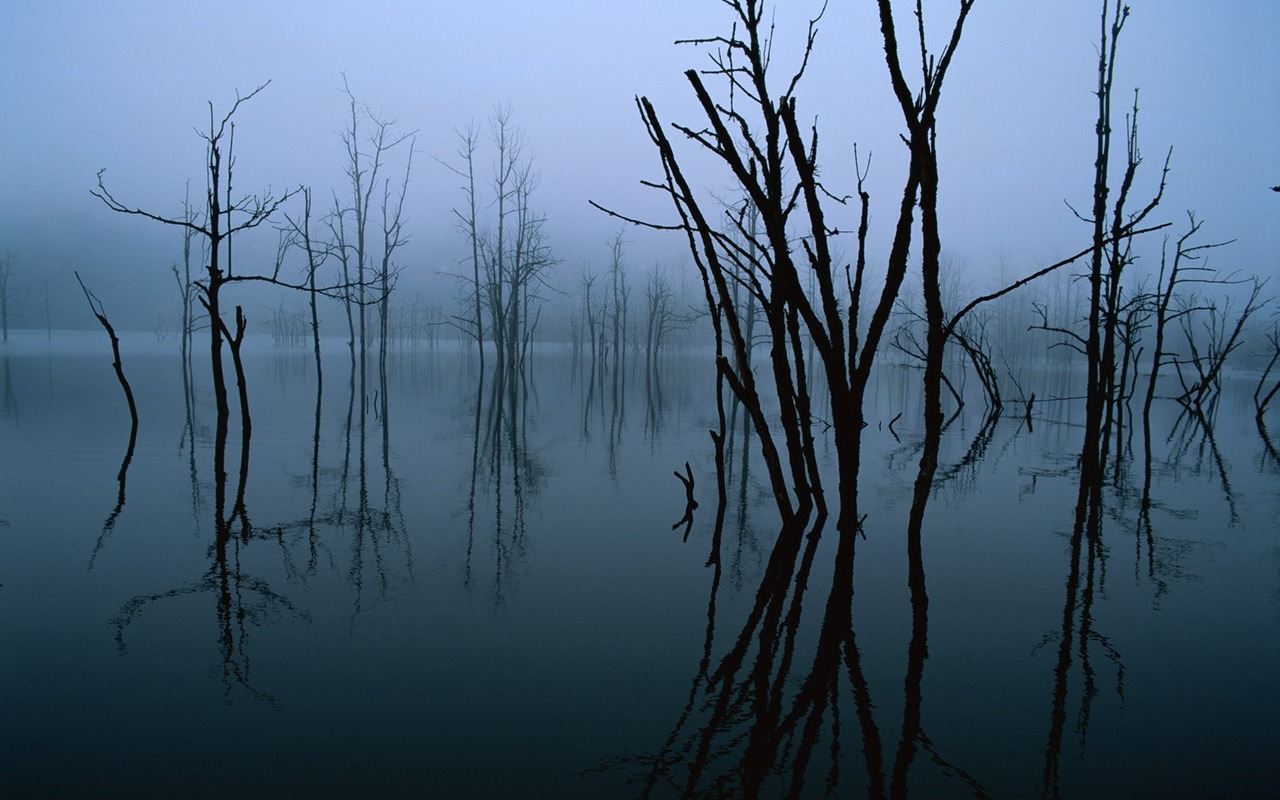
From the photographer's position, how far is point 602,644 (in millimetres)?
2889

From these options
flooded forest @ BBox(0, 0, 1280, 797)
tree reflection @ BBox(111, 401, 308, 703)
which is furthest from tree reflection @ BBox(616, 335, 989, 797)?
tree reflection @ BBox(111, 401, 308, 703)

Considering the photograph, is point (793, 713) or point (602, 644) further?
point (602, 644)

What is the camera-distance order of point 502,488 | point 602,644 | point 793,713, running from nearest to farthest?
1. point 793,713
2. point 602,644
3. point 502,488

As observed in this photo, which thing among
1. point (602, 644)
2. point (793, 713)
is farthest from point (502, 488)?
point (793, 713)

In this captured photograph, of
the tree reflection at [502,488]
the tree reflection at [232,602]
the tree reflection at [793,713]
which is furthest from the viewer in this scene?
the tree reflection at [502,488]

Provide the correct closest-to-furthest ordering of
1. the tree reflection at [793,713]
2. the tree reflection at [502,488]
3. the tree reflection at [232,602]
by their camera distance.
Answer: the tree reflection at [793,713], the tree reflection at [232,602], the tree reflection at [502,488]

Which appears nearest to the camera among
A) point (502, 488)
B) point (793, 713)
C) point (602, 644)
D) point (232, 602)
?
point (793, 713)

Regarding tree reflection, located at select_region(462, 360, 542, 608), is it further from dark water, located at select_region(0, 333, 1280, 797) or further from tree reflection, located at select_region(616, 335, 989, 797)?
tree reflection, located at select_region(616, 335, 989, 797)

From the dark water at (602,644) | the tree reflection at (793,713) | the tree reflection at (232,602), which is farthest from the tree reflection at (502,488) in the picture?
the tree reflection at (793,713)

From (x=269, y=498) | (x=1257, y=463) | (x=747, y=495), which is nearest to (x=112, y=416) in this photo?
(x=269, y=498)

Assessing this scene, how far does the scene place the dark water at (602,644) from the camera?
2037mm

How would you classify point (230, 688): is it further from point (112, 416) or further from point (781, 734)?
point (112, 416)

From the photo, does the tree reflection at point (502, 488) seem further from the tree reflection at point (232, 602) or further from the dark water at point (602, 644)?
the tree reflection at point (232, 602)

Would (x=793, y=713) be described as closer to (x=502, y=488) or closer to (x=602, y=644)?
(x=602, y=644)
